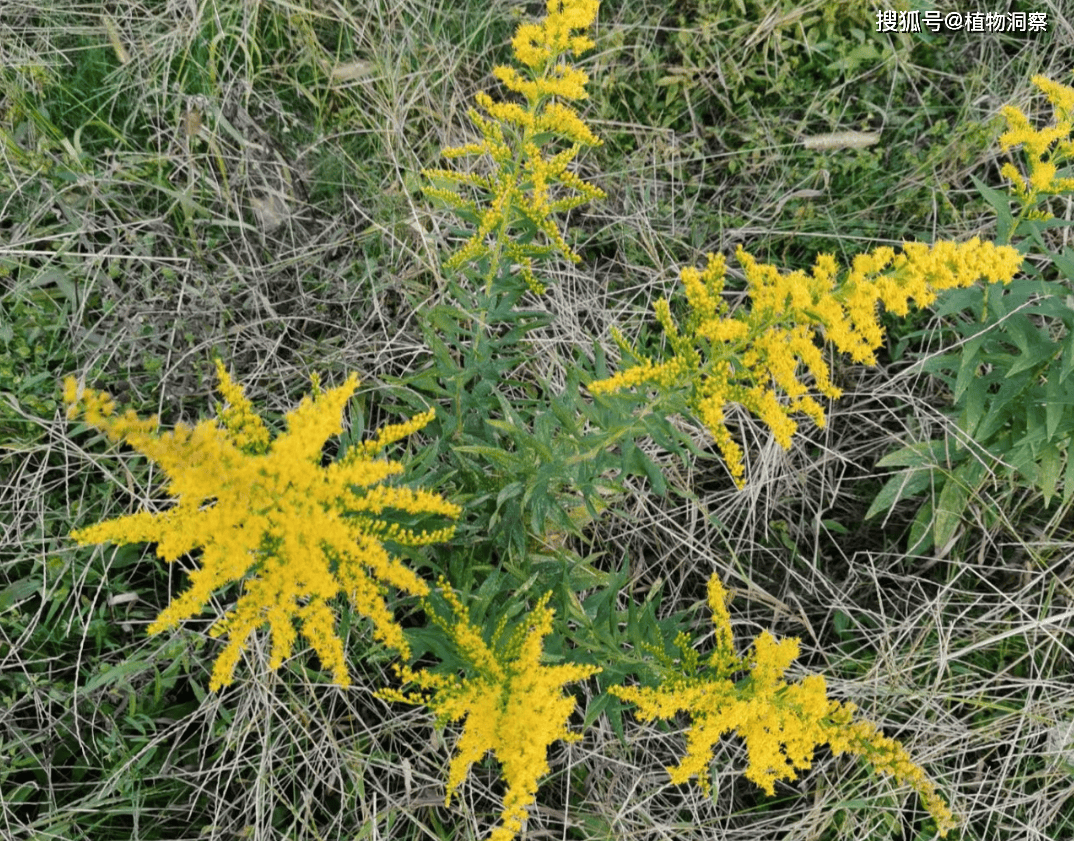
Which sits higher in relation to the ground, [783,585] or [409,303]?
[409,303]

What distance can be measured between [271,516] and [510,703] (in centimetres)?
90

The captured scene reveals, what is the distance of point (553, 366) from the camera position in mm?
3980

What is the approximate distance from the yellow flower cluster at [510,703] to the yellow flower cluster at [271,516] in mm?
281

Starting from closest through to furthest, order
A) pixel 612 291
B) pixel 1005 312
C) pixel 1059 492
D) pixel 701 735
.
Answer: pixel 701 735 < pixel 1005 312 < pixel 1059 492 < pixel 612 291

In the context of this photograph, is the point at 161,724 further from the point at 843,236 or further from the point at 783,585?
the point at 843,236

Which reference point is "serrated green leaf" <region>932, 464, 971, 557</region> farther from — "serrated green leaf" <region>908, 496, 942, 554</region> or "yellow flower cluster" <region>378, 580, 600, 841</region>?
"yellow flower cluster" <region>378, 580, 600, 841</region>

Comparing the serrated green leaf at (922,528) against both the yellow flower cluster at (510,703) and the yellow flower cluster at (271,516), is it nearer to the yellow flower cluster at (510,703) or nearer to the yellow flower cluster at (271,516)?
the yellow flower cluster at (510,703)

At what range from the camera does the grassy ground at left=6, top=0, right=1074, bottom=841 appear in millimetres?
3471

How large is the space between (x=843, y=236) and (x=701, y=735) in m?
2.73

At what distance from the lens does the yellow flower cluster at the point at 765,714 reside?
251cm

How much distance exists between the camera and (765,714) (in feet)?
8.37

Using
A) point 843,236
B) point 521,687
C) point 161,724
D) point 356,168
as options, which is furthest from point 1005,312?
point 161,724

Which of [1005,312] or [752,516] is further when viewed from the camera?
Answer: [752,516]

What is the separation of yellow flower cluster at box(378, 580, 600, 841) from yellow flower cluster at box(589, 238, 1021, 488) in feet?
2.61
